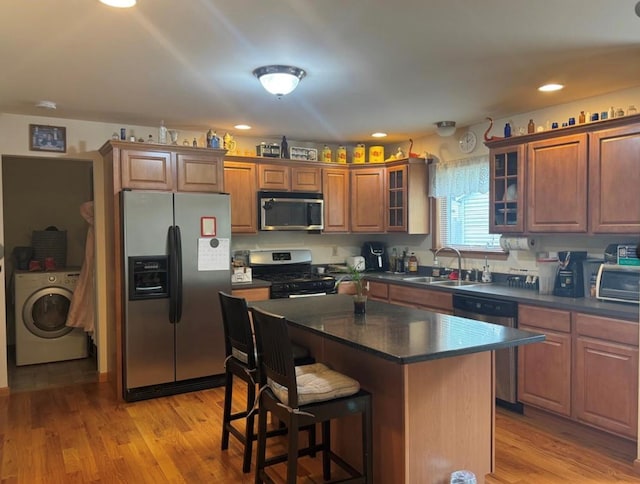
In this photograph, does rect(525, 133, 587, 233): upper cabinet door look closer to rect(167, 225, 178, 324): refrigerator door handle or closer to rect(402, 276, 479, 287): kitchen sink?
rect(402, 276, 479, 287): kitchen sink

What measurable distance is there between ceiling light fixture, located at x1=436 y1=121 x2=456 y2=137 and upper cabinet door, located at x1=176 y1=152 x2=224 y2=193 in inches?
80.2

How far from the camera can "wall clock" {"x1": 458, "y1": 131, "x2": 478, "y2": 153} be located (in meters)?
4.74

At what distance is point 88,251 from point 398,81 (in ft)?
10.9

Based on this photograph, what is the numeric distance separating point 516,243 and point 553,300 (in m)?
0.89

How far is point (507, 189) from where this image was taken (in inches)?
161

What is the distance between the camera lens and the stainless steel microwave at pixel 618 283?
323cm

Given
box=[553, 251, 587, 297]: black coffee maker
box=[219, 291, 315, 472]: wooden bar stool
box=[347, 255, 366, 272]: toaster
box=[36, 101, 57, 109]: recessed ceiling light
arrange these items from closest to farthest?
box=[219, 291, 315, 472]: wooden bar stool → box=[553, 251, 587, 297]: black coffee maker → box=[36, 101, 57, 109]: recessed ceiling light → box=[347, 255, 366, 272]: toaster

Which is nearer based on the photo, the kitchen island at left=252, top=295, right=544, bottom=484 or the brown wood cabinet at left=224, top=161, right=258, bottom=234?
the kitchen island at left=252, top=295, right=544, bottom=484

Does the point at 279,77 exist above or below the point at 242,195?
above

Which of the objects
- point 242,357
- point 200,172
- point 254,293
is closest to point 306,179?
point 200,172

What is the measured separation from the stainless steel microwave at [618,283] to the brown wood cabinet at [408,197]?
202 centimetres

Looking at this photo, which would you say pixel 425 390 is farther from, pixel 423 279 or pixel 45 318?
pixel 45 318

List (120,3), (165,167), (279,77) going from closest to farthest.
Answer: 1. (120,3)
2. (279,77)
3. (165,167)

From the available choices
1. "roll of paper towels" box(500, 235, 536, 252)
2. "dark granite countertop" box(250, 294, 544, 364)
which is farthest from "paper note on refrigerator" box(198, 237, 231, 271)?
"roll of paper towels" box(500, 235, 536, 252)
